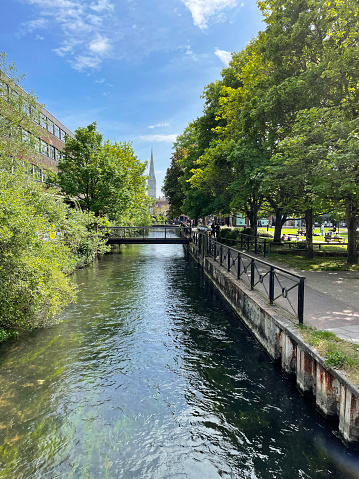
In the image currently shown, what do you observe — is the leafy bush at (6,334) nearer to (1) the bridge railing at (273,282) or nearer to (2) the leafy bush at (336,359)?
(1) the bridge railing at (273,282)

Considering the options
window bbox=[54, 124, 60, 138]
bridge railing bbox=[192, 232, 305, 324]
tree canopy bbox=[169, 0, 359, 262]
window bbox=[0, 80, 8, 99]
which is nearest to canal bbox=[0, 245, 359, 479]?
bridge railing bbox=[192, 232, 305, 324]

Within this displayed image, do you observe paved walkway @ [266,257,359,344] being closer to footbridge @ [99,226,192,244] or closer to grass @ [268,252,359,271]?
grass @ [268,252,359,271]

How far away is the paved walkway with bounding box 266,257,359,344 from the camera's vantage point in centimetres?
601

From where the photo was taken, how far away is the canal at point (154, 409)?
13.8ft

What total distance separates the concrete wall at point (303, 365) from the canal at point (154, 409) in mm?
258

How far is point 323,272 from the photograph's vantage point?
11984 millimetres

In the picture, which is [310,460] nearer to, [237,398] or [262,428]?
[262,428]

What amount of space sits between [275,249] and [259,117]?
7.92 meters

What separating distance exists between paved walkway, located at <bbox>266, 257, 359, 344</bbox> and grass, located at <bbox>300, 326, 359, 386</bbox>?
34 centimetres

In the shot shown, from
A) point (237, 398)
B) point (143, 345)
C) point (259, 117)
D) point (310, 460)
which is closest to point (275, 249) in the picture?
point (259, 117)

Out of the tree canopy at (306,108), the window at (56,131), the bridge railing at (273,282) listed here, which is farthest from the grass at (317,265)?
the window at (56,131)

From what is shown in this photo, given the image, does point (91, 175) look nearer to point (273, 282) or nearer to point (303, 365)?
point (273, 282)

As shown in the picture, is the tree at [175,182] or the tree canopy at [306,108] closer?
the tree canopy at [306,108]

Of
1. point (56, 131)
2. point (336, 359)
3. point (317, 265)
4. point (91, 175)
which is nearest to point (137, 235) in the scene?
point (91, 175)
